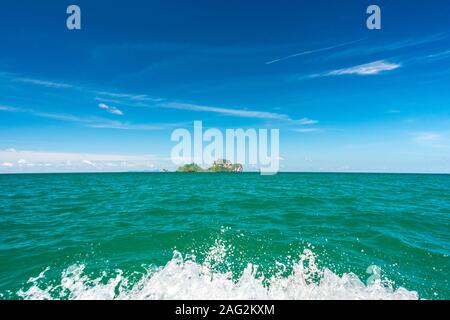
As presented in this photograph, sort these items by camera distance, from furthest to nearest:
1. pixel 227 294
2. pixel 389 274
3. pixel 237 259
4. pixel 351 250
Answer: pixel 351 250, pixel 237 259, pixel 389 274, pixel 227 294

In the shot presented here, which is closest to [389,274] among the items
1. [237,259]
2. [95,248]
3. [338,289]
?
[338,289]

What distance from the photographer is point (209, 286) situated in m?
6.44

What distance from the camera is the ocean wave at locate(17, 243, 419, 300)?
609 cm

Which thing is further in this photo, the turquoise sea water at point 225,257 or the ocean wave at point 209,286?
the turquoise sea water at point 225,257

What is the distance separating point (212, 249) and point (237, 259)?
1376 mm

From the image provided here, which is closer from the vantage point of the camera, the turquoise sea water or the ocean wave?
the ocean wave

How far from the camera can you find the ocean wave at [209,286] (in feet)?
20.0

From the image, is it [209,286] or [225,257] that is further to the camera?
[225,257]
